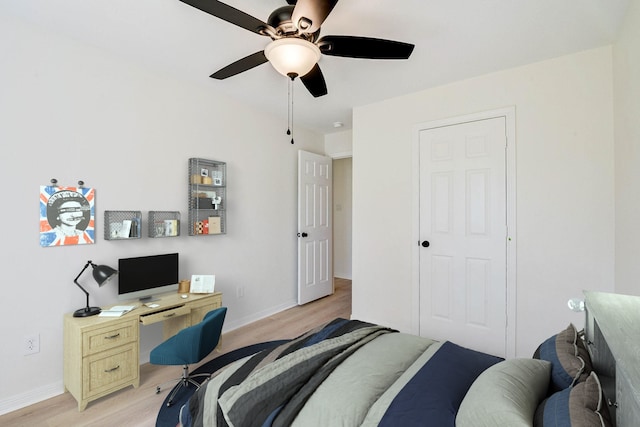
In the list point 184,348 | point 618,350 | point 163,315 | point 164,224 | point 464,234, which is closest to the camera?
point 618,350

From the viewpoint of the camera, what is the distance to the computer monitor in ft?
7.88

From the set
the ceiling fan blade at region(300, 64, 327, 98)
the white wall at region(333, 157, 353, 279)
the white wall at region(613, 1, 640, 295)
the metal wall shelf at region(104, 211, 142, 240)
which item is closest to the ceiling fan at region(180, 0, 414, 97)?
the ceiling fan blade at region(300, 64, 327, 98)

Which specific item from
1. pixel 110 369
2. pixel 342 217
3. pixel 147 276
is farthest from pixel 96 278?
pixel 342 217

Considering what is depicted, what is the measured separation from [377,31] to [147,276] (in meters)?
2.67

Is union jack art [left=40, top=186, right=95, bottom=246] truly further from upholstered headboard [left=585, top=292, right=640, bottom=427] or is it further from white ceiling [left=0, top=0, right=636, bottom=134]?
upholstered headboard [left=585, top=292, right=640, bottom=427]

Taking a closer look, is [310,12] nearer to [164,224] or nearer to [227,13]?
[227,13]

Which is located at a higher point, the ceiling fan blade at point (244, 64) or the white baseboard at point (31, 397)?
the ceiling fan blade at point (244, 64)

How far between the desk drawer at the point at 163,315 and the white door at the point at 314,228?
1823 millimetres

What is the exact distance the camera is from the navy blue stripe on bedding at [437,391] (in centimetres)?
100

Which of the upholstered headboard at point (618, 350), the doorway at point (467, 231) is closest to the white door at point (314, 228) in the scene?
the doorway at point (467, 231)

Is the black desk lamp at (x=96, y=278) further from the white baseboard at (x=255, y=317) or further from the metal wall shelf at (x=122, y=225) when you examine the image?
the white baseboard at (x=255, y=317)

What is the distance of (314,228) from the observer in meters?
4.38

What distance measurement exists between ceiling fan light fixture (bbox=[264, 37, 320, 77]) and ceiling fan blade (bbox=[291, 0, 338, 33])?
9 cm

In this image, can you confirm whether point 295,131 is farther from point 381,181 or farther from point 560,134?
point 560,134
